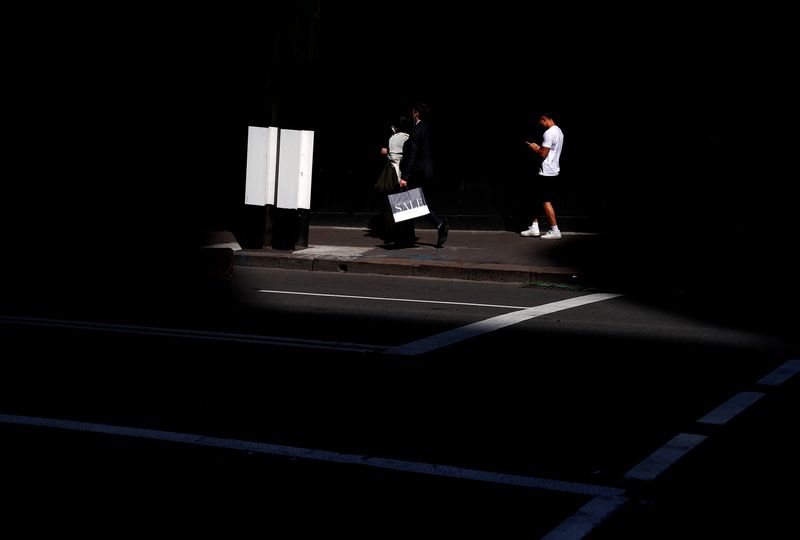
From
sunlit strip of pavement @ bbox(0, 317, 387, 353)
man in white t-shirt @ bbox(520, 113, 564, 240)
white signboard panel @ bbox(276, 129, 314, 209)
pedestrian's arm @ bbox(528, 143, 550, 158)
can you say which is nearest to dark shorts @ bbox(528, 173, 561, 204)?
man in white t-shirt @ bbox(520, 113, 564, 240)

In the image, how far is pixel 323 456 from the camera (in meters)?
5.47

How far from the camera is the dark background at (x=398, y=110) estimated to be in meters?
16.8

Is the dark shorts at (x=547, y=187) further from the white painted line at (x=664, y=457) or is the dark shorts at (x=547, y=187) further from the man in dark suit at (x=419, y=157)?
the white painted line at (x=664, y=457)

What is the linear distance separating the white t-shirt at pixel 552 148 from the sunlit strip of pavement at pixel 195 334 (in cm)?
855

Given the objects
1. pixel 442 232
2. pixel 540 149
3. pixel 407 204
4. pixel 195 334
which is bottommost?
pixel 195 334

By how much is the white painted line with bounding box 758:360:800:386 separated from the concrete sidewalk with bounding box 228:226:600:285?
548cm

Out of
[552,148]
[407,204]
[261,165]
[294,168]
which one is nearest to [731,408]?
[407,204]

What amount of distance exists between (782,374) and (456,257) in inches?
301

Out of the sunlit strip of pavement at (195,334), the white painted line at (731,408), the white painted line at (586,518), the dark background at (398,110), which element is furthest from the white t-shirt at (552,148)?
the white painted line at (586,518)

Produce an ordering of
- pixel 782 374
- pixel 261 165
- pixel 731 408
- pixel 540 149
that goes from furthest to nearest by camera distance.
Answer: pixel 540 149, pixel 261 165, pixel 782 374, pixel 731 408

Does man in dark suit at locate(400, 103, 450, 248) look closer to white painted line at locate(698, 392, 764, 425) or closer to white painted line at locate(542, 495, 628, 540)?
white painted line at locate(698, 392, 764, 425)

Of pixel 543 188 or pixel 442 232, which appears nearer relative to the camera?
pixel 442 232

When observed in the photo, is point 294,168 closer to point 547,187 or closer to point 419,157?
point 419,157

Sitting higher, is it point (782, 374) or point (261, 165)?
point (261, 165)
